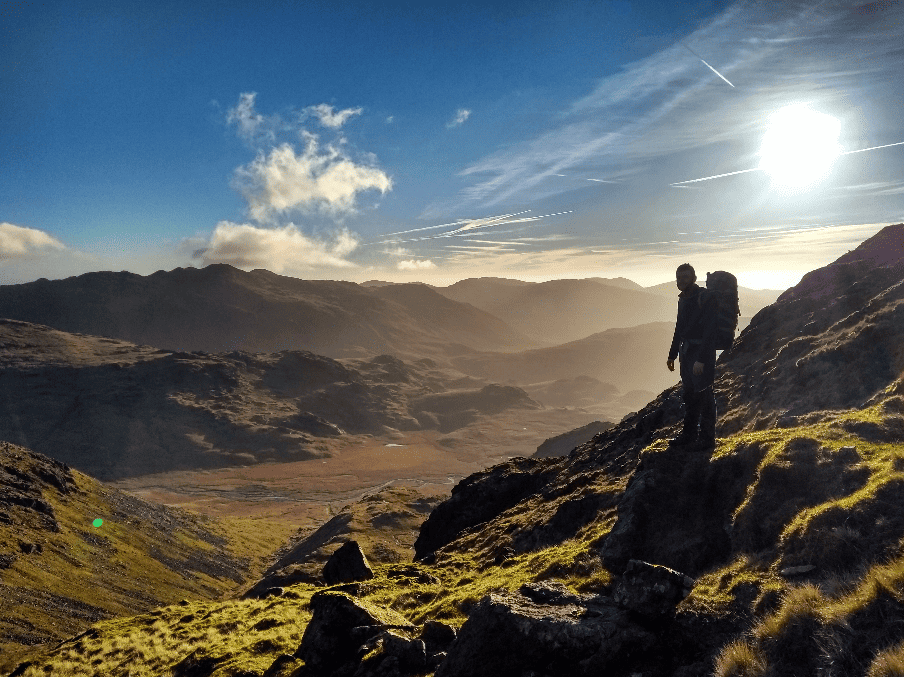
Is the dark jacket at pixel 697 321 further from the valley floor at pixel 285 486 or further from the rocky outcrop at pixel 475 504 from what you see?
the valley floor at pixel 285 486

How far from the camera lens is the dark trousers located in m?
12.8

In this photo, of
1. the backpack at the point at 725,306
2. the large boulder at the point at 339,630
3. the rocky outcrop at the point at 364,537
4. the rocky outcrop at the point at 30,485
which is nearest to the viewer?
the large boulder at the point at 339,630

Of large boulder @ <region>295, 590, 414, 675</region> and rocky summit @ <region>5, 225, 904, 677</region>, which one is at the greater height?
rocky summit @ <region>5, 225, 904, 677</region>

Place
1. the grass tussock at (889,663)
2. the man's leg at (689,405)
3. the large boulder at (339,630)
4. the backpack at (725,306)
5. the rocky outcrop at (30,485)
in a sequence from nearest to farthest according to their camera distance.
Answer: the grass tussock at (889,663) → the large boulder at (339,630) → the backpack at (725,306) → the man's leg at (689,405) → the rocky outcrop at (30,485)

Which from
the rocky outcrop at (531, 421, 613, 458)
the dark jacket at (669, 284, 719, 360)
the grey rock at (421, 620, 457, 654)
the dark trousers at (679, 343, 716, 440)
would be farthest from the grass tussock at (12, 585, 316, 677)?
the rocky outcrop at (531, 421, 613, 458)

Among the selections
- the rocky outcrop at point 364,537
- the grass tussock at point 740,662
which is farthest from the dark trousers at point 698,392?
the rocky outcrop at point 364,537

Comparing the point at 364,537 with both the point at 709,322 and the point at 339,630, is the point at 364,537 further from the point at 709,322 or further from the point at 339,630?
the point at 709,322

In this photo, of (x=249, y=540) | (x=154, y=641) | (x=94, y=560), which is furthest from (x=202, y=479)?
(x=154, y=641)

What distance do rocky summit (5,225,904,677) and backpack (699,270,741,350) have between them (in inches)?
105

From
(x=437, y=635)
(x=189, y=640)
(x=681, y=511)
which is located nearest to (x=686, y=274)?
(x=681, y=511)

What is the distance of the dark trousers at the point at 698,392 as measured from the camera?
12.8 metres

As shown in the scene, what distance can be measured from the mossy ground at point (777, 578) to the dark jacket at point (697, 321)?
2646 mm

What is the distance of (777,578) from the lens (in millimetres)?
8352

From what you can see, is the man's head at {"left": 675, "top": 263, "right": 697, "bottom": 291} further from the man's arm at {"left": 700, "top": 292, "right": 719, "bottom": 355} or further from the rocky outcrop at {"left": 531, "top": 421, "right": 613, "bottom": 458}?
the rocky outcrop at {"left": 531, "top": 421, "right": 613, "bottom": 458}
